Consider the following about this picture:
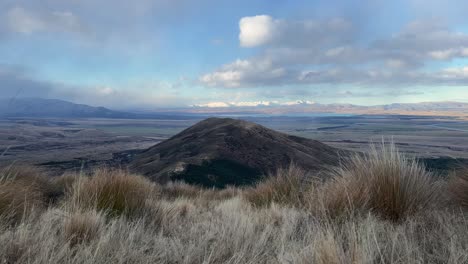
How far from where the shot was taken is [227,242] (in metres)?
3.47

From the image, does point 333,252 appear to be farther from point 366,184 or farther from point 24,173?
point 24,173

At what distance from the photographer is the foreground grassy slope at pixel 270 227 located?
2.74 metres

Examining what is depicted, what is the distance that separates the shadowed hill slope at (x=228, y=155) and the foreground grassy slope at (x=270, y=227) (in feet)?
95.8

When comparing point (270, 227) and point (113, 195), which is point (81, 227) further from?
point (270, 227)

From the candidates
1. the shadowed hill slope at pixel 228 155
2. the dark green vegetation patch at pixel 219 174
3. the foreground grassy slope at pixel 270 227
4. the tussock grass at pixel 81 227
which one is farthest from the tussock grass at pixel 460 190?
the shadowed hill slope at pixel 228 155

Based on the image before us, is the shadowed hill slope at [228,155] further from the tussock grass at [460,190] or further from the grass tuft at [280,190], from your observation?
the tussock grass at [460,190]

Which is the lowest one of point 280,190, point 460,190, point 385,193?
point 280,190

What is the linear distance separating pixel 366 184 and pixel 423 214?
2.19ft

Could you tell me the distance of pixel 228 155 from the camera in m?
45.5

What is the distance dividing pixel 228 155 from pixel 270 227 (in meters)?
41.5

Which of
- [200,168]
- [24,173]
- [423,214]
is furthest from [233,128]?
[423,214]

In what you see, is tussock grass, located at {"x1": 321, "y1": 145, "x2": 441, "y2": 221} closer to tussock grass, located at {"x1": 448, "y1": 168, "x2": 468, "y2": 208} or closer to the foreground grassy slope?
the foreground grassy slope

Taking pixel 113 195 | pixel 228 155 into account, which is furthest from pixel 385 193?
pixel 228 155

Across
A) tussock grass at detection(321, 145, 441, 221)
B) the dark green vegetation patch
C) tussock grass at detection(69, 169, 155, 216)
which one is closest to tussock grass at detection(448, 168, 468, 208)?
tussock grass at detection(321, 145, 441, 221)
